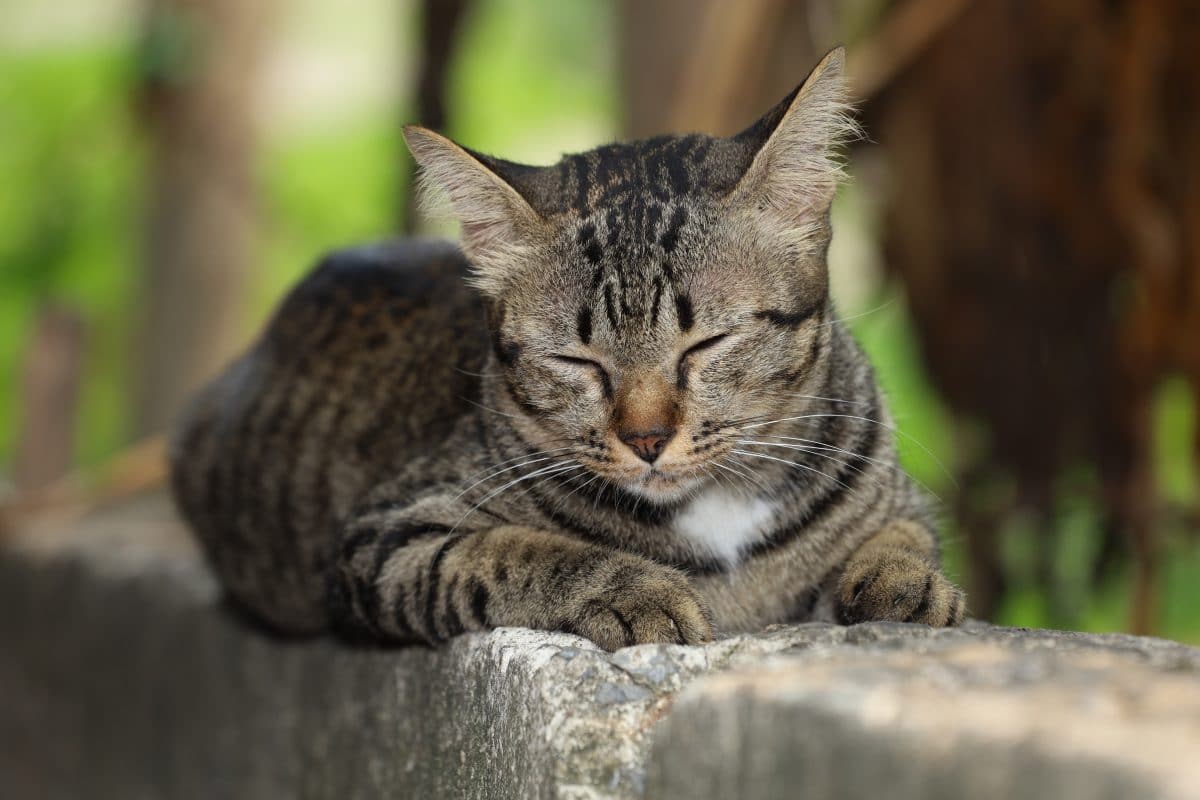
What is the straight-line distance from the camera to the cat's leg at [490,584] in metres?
2.39

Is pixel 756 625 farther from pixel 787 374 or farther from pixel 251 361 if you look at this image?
pixel 251 361

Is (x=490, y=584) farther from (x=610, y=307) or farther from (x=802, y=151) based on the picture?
(x=802, y=151)

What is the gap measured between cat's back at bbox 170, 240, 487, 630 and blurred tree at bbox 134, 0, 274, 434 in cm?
363

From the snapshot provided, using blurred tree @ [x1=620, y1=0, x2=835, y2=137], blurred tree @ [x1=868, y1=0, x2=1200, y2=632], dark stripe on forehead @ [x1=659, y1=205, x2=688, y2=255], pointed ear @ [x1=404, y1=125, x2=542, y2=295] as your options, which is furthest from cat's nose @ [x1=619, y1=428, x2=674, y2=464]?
blurred tree @ [x1=868, y1=0, x2=1200, y2=632]

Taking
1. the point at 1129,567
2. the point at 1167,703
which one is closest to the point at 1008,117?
the point at 1129,567

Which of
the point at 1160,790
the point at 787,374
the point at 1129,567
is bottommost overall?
the point at 1129,567

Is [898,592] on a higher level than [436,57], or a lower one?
lower

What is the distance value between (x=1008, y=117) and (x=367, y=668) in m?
3.41

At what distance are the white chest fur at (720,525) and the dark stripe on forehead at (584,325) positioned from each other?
40 cm

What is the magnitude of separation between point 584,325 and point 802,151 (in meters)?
0.57

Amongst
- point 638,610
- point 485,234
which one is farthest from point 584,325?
point 638,610

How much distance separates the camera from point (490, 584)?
2.63 m

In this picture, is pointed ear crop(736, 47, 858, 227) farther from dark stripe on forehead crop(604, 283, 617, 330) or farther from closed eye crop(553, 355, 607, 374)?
closed eye crop(553, 355, 607, 374)

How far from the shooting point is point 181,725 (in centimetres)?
442
